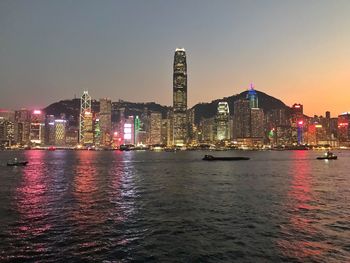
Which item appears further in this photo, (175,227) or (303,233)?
(175,227)

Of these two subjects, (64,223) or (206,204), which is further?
(206,204)

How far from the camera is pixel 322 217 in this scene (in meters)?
35.5

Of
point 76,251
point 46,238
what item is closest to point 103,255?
point 76,251

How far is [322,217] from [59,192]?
3825 centimetres

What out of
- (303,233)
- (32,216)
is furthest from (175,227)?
(32,216)

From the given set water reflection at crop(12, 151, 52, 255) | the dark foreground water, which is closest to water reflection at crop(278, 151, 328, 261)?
the dark foreground water

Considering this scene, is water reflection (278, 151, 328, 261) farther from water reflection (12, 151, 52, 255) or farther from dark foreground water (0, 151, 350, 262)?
water reflection (12, 151, 52, 255)

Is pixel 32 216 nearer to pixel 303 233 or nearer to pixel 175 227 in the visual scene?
pixel 175 227

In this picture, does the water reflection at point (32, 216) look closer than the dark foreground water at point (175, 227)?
No

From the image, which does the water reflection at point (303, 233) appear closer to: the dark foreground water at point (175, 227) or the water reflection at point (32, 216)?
the dark foreground water at point (175, 227)

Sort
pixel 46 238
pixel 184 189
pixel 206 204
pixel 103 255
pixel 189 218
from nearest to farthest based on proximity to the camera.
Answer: pixel 103 255 → pixel 46 238 → pixel 189 218 → pixel 206 204 → pixel 184 189

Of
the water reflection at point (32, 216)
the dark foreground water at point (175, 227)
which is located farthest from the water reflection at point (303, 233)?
the water reflection at point (32, 216)

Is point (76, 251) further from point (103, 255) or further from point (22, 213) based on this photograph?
point (22, 213)

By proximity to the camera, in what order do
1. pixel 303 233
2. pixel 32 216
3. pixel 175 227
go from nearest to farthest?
pixel 303 233, pixel 175 227, pixel 32 216
